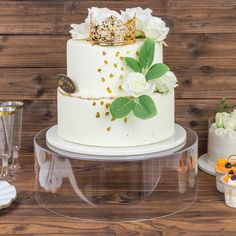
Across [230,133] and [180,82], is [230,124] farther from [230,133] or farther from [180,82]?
[180,82]

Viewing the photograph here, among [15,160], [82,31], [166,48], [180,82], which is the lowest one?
[15,160]

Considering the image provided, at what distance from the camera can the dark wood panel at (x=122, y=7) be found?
1.72m

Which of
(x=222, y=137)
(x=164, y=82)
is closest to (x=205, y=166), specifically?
(x=222, y=137)

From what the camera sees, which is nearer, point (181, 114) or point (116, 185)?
point (116, 185)

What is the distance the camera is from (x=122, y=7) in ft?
5.65

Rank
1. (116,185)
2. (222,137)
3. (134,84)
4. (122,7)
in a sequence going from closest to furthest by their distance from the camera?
(134,84)
(116,185)
(222,137)
(122,7)

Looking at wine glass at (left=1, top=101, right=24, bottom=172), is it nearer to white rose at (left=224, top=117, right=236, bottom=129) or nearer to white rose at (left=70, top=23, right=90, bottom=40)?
white rose at (left=70, top=23, right=90, bottom=40)

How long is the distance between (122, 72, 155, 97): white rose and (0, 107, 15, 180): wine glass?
1.25 ft

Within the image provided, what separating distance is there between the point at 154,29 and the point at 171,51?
1.30 ft

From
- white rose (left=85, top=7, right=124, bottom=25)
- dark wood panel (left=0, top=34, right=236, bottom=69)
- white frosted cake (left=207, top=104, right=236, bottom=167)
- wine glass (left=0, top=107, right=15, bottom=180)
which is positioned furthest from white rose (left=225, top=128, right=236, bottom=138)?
wine glass (left=0, top=107, right=15, bottom=180)

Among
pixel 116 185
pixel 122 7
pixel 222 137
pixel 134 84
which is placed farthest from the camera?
pixel 122 7

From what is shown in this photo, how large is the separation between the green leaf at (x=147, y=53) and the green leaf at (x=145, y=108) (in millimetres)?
76

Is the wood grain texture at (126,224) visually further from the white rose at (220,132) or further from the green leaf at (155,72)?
the green leaf at (155,72)

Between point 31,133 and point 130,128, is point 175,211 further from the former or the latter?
point 31,133
